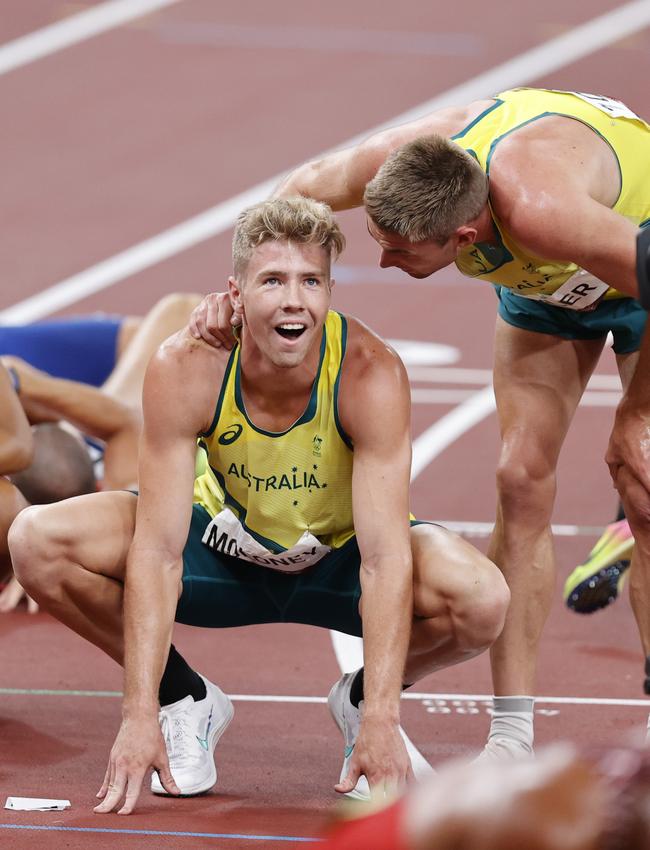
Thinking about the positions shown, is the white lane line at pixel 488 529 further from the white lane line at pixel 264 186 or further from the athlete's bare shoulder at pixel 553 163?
the white lane line at pixel 264 186

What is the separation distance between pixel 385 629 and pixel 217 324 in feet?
2.87

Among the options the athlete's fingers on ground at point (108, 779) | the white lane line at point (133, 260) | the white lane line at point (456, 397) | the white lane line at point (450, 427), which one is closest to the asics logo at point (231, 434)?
the athlete's fingers on ground at point (108, 779)

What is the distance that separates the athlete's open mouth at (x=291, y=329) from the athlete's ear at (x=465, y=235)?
0.45 meters

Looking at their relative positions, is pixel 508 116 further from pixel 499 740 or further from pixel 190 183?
pixel 190 183

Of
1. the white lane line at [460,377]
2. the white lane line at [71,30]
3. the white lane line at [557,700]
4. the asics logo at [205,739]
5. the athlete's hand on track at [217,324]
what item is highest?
the white lane line at [71,30]

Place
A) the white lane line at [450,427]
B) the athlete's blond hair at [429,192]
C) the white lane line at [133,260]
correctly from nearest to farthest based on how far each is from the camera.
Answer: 1. the athlete's blond hair at [429,192]
2. the white lane line at [450,427]
3. the white lane line at [133,260]

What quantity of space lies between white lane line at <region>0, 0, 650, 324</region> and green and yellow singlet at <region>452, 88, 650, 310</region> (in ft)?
20.6

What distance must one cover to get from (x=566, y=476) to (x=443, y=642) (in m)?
4.07

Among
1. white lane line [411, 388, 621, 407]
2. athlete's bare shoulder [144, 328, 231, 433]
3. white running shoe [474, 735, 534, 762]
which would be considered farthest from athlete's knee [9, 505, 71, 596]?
white lane line [411, 388, 621, 407]

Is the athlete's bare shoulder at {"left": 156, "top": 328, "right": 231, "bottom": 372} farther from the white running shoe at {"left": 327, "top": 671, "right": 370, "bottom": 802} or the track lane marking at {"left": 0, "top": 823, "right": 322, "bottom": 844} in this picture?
the track lane marking at {"left": 0, "top": 823, "right": 322, "bottom": 844}

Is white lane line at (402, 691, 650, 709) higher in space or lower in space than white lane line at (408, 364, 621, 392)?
lower

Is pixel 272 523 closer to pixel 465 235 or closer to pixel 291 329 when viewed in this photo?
pixel 291 329

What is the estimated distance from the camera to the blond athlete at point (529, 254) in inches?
142

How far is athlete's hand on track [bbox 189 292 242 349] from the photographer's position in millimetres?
3762
